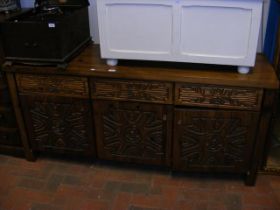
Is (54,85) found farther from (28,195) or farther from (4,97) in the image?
(28,195)

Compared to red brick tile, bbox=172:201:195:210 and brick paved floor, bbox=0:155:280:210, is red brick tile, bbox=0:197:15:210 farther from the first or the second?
red brick tile, bbox=172:201:195:210

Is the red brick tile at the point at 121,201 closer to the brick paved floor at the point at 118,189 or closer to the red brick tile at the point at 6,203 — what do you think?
the brick paved floor at the point at 118,189

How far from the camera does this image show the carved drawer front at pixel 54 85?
5.69 feet

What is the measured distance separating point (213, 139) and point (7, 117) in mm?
1281

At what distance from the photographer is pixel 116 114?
1.78 meters

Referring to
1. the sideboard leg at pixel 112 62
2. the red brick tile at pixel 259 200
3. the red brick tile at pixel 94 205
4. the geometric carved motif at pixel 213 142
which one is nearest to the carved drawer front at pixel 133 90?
the sideboard leg at pixel 112 62

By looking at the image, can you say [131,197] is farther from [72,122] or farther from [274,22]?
[274,22]

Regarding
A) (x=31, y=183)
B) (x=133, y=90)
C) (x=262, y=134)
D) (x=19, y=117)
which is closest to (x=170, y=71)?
(x=133, y=90)

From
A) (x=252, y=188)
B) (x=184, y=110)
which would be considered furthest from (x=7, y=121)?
(x=252, y=188)

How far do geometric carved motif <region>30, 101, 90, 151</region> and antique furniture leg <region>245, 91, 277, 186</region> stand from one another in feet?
3.12

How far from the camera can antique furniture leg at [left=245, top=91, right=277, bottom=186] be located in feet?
5.19

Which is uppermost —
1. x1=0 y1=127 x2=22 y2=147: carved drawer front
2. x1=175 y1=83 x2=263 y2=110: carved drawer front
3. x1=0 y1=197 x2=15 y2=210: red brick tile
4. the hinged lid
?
the hinged lid

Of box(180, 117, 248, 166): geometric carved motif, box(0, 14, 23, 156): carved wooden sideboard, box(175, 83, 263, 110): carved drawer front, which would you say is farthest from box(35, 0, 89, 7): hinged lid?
box(180, 117, 248, 166): geometric carved motif

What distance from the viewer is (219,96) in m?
1.61
